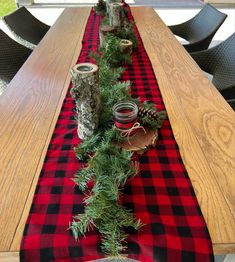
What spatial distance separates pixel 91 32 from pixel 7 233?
148cm

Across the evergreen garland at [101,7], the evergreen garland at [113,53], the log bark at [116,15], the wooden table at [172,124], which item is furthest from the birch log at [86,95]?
the evergreen garland at [101,7]

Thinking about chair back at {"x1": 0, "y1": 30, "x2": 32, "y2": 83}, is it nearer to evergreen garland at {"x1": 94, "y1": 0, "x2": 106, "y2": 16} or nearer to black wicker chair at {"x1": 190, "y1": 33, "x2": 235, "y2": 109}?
evergreen garland at {"x1": 94, "y1": 0, "x2": 106, "y2": 16}

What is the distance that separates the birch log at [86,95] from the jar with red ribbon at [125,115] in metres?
0.06

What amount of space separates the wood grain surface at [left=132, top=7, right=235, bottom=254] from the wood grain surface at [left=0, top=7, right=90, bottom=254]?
1.29ft

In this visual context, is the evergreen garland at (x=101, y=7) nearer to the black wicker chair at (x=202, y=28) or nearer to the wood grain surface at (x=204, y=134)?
the black wicker chair at (x=202, y=28)

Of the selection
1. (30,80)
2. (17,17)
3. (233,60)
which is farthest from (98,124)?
(17,17)

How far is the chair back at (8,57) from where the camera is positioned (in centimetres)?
158

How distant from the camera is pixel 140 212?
0.64m

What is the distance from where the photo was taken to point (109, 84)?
978 mm

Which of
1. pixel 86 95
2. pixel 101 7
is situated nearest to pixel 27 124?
pixel 86 95

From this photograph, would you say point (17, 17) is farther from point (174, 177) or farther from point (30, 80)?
point (174, 177)

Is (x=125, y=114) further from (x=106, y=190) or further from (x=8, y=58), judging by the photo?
(x=8, y=58)

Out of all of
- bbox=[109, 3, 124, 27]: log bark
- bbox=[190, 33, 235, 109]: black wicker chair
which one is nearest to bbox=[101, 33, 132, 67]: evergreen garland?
bbox=[109, 3, 124, 27]: log bark

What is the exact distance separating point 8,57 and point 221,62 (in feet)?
3.83
